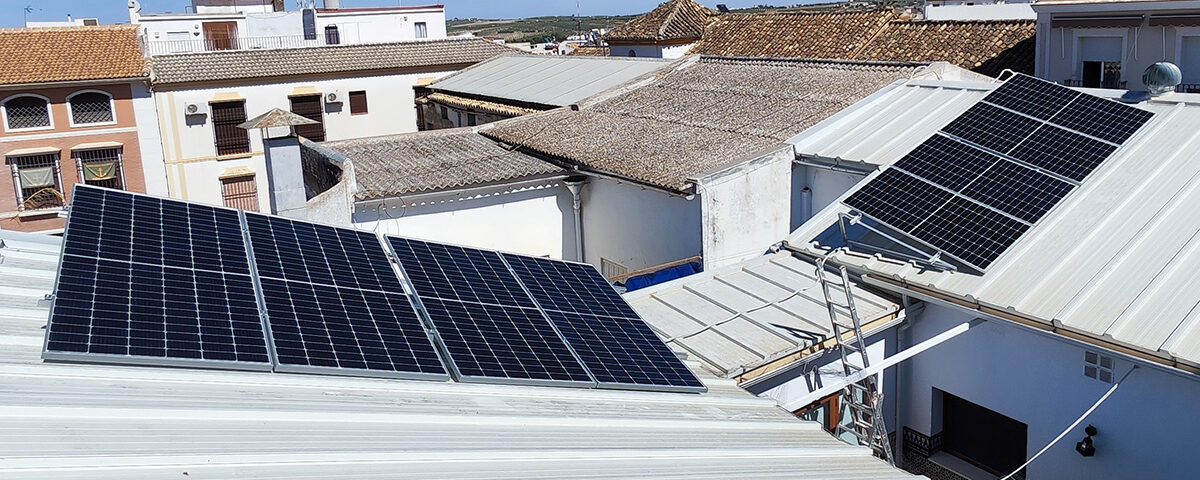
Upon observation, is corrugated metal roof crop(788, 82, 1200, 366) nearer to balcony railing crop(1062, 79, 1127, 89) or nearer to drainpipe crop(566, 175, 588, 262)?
drainpipe crop(566, 175, 588, 262)

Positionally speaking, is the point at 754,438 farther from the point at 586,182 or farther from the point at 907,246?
the point at 586,182

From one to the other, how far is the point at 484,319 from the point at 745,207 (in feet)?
24.4

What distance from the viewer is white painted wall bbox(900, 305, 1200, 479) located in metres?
9.16

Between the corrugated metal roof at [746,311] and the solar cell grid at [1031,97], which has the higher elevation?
the solar cell grid at [1031,97]

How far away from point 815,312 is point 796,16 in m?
27.8

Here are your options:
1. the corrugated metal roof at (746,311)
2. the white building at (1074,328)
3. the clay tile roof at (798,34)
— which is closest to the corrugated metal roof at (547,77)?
the clay tile roof at (798,34)

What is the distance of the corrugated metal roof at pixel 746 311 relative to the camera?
10117 millimetres

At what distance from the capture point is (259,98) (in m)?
35.1

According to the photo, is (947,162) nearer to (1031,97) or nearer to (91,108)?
(1031,97)

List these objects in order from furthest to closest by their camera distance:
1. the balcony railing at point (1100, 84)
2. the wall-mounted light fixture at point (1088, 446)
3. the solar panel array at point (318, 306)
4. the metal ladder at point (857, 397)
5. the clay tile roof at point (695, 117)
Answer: the balcony railing at point (1100, 84) < the clay tile roof at point (695, 117) < the wall-mounted light fixture at point (1088, 446) < the metal ladder at point (857, 397) < the solar panel array at point (318, 306)

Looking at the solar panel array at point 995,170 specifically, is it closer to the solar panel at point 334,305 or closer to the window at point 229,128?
the solar panel at point 334,305

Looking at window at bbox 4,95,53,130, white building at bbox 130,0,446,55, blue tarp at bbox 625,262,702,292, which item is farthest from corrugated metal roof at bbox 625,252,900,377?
white building at bbox 130,0,446,55

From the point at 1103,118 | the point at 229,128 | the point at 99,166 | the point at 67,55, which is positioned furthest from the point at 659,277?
the point at 67,55

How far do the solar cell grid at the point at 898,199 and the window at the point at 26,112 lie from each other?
98.0 ft
